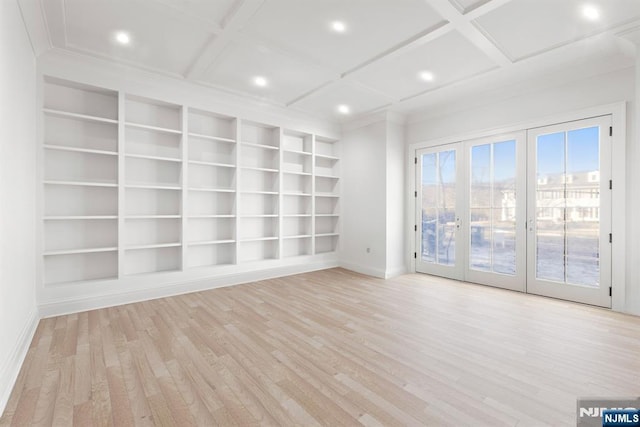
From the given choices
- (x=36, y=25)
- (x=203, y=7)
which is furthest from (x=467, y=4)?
(x=36, y=25)

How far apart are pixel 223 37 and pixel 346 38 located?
1.24 metres

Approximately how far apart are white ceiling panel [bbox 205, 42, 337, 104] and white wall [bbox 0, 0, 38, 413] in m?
1.72

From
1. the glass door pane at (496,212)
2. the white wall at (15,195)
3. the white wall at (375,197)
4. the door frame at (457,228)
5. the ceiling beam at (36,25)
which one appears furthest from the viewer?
the white wall at (375,197)

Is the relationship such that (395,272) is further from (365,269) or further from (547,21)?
(547,21)

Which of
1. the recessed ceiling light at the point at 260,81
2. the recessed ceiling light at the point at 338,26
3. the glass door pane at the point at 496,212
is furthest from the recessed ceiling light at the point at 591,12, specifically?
the recessed ceiling light at the point at 260,81

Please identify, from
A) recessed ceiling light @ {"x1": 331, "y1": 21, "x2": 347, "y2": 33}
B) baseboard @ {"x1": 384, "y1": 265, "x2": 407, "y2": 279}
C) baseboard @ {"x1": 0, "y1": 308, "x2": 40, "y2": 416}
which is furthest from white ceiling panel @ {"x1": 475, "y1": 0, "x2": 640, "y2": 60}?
baseboard @ {"x1": 0, "y1": 308, "x2": 40, "y2": 416}

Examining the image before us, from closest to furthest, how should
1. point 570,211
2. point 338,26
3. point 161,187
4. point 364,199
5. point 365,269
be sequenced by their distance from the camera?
point 338,26
point 570,211
point 161,187
point 365,269
point 364,199

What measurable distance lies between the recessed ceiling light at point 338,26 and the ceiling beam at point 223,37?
2.25ft

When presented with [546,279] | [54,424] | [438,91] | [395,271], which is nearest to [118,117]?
[54,424]

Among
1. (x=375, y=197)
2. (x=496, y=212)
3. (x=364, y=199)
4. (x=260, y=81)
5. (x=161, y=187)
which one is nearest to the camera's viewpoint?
(x=161, y=187)

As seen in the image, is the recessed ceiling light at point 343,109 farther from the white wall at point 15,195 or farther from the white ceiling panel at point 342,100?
the white wall at point 15,195

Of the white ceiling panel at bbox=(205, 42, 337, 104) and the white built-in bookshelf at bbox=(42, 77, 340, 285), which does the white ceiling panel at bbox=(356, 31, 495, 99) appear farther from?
the white built-in bookshelf at bbox=(42, 77, 340, 285)

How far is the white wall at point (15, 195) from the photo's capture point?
1.92 metres

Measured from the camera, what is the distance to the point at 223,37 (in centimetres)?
298
